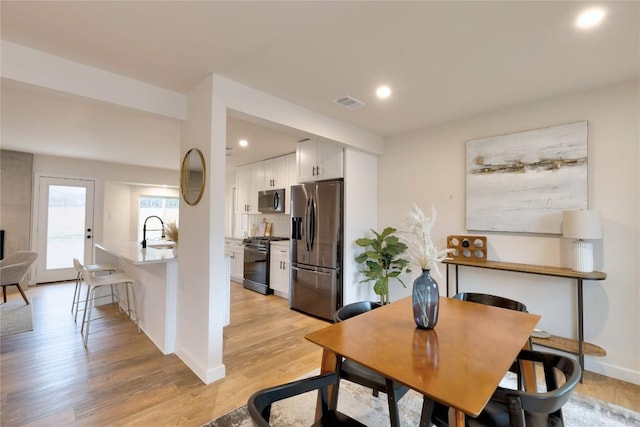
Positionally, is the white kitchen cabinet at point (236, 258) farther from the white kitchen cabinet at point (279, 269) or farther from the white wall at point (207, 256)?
the white wall at point (207, 256)

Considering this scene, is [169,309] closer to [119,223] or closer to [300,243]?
[300,243]

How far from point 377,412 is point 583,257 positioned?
2116 mm

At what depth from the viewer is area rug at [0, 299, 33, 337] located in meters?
3.34

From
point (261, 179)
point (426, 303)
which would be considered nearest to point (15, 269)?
point (261, 179)

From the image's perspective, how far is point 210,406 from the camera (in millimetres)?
2049

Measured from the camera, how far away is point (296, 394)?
1158 millimetres

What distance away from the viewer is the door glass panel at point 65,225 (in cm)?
571

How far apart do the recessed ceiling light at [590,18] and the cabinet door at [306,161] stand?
2.85 meters

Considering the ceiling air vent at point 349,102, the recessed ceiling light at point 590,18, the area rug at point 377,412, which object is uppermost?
the recessed ceiling light at point 590,18

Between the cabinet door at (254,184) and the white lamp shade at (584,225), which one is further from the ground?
the cabinet door at (254,184)

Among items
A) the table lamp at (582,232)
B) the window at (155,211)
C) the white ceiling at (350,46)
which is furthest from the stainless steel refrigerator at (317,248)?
the window at (155,211)

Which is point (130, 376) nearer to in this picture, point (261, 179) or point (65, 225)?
point (261, 179)

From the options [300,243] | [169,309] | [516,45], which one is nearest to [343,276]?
[300,243]

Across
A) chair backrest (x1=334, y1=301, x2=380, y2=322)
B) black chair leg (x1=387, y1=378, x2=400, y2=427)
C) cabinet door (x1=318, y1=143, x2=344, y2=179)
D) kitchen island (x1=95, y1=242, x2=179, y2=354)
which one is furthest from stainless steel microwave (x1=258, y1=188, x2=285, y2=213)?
black chair leg (x1=387, y1=378, x2=400, y2=427)
